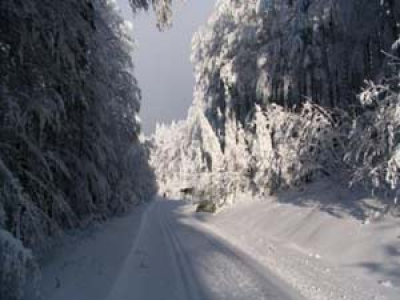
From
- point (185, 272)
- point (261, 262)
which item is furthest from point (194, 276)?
point (261, 262)

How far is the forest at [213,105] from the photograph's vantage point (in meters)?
7.31

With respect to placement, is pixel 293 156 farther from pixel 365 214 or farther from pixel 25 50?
pixel 25 50

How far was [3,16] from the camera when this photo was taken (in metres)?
6.93

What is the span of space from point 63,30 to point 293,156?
1081 centimetres

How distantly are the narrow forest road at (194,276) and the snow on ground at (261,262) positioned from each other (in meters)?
0.02

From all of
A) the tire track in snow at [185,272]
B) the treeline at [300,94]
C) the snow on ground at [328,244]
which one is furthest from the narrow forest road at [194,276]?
the treeline at [300,94]

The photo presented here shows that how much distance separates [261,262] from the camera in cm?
969

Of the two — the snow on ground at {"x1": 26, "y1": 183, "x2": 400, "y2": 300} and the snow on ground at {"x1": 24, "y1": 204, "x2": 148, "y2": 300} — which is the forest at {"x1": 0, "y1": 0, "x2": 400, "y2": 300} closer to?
the snow on ground at {"x1": 24, "y1": 204, "x2": 148, "y2": 300}

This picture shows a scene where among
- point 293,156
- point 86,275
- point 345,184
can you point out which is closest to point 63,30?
point 86,275

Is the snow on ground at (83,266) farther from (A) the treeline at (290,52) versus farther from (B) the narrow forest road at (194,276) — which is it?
(A) the treeline at (290,52)

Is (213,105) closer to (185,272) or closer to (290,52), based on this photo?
(290,52)

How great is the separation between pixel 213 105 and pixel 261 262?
20.8 meters

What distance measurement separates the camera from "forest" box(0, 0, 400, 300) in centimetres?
731

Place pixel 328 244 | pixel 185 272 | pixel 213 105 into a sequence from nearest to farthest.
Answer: pixel 185 272 → pixel 328 244 → pixel 213 105
